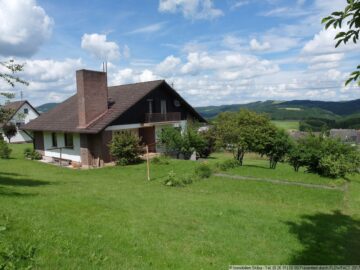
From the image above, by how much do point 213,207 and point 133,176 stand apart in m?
9.61

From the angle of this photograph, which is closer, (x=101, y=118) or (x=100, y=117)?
(x=101, y=118)

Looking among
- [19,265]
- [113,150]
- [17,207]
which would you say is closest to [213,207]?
[17,207]

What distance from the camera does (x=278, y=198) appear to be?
44.5ft

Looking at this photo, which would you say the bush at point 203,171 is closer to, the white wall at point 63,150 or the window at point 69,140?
the white wall at point 63,150

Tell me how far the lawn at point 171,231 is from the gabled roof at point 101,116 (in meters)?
11.9

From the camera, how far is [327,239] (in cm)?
845

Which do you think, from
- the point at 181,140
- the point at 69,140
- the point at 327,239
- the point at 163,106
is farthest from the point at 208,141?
the point at 327,239

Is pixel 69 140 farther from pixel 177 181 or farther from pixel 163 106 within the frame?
pixel 177 181

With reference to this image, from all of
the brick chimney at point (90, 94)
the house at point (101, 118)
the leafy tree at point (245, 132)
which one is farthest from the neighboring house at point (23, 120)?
the leafy tree at point (245, 132)

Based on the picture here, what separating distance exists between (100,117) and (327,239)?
19.3 m

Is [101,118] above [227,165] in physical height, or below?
above

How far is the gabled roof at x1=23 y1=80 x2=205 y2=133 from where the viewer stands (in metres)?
24.1

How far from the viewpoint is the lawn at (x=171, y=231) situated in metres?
5.75

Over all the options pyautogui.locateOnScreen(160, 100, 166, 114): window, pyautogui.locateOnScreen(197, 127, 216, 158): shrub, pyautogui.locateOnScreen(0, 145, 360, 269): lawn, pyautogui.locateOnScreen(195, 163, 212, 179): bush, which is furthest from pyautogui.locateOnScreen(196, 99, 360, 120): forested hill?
pyautogui.locateOnScreen(0, 145, 360, 269): lawn
